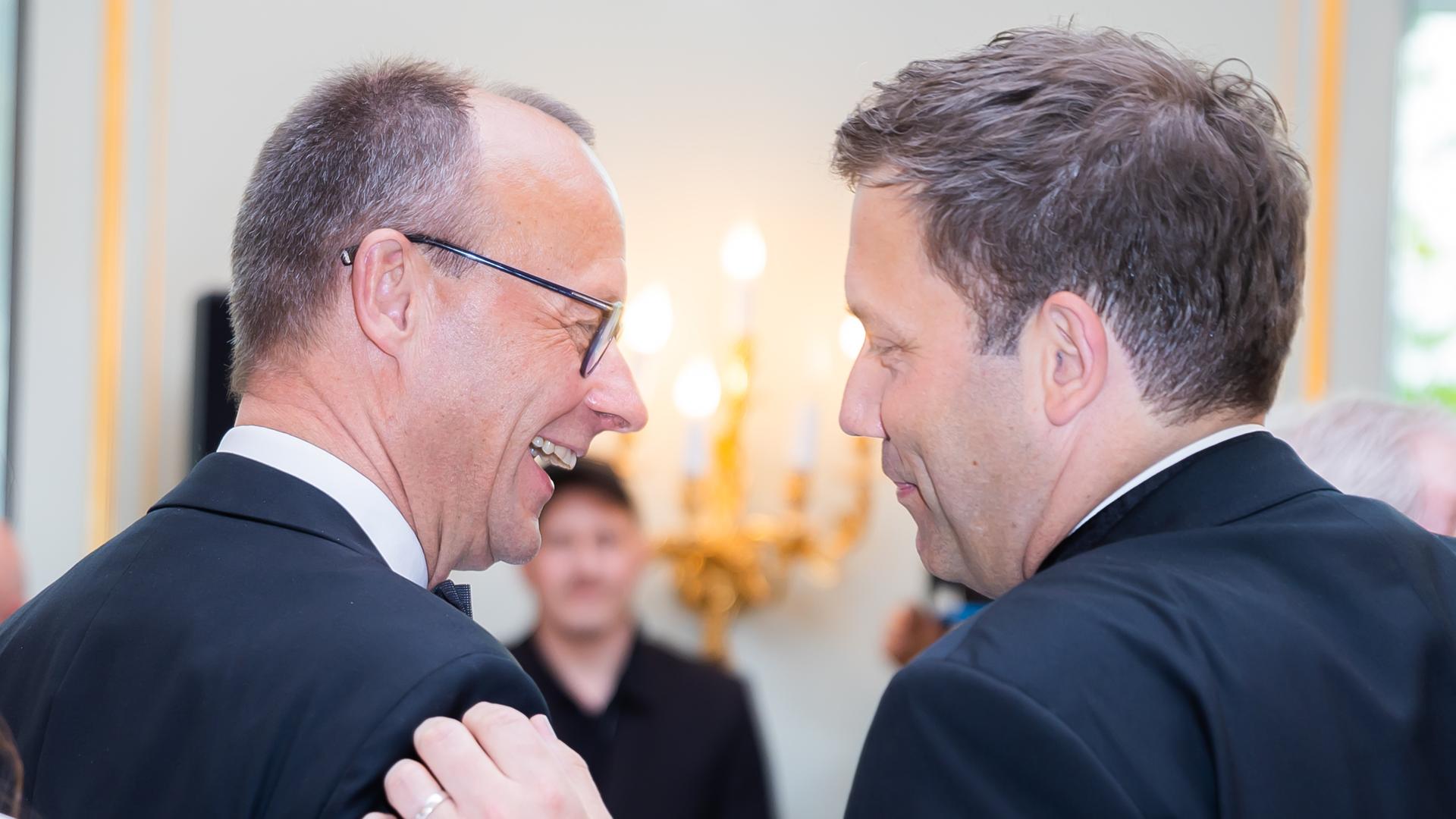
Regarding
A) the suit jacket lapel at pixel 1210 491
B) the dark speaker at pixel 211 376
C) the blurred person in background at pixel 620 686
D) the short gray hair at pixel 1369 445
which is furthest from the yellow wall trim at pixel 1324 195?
the suit jacket lapel at pixel 1210 491

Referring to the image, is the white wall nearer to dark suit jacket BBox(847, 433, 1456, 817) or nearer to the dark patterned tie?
the dark patterned tie

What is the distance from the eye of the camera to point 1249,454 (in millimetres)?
1208

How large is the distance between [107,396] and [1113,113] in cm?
335

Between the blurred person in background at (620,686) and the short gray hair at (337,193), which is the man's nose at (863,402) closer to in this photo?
the short gray hair at (337,193)

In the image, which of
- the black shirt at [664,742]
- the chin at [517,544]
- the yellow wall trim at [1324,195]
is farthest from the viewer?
the yellow wall trim at [1324,195]

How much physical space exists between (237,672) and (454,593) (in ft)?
1.77

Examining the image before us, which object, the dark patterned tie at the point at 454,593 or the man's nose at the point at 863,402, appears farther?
the dark patterned tie at the point at 454,593

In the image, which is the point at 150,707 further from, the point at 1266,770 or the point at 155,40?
the point at 155,40

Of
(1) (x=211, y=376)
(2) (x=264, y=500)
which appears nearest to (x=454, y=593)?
(2) (x=264, y=500)

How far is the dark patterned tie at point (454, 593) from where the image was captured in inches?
63.6

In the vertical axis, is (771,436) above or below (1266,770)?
below

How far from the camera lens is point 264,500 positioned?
127 cm

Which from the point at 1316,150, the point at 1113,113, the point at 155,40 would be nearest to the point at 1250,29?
the point at 1316,150

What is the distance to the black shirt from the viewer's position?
11.2ft
